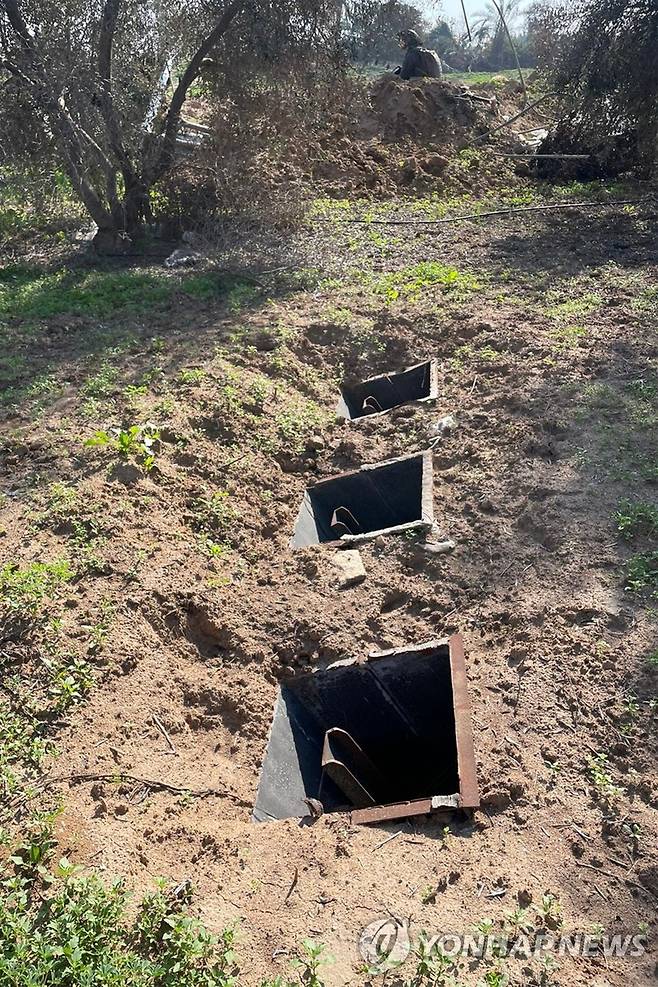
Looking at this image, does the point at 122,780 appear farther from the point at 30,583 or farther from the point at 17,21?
the point at 17,21

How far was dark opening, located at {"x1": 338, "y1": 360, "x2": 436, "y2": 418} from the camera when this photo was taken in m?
7.06

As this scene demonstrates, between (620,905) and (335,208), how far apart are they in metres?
10.5

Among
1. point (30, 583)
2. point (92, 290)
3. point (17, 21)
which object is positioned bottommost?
point (30, 583)

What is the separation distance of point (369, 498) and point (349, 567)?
1.13 metres

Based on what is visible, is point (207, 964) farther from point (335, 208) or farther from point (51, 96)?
point (335, 208)

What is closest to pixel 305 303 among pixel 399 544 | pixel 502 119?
pixel 399 544

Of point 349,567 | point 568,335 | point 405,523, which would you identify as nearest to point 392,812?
point 349,567

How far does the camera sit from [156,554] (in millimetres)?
4703

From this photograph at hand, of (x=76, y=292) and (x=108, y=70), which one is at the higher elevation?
(x=108, y=70)

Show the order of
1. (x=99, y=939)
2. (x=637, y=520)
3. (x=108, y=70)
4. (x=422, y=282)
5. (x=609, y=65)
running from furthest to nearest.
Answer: (x=609, y=65) < (x=108, y=70) < (x=422, y=282) < (x=637, y=520) < (x=99, y=939)

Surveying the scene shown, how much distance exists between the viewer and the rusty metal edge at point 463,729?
327 cm

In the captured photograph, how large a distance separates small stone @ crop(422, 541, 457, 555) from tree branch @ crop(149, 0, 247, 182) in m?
7.21

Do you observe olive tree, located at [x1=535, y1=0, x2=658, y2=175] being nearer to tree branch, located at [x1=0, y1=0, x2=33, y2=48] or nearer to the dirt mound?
the dirt mound

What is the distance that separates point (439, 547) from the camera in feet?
15.7
